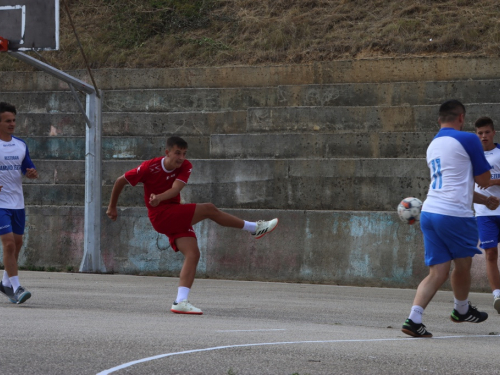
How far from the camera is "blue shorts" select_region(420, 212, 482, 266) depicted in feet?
27.1

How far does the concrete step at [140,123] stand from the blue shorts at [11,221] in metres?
9.25

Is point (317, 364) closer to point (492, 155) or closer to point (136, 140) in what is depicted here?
point (492, 155)

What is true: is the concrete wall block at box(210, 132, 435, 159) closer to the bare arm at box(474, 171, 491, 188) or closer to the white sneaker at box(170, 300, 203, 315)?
the white sneaker at box(170, 300, 203, 315)


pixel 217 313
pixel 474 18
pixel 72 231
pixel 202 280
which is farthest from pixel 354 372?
pixel 474 18

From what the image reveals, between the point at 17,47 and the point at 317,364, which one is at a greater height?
the point at 17,47

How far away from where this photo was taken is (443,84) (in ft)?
62.8

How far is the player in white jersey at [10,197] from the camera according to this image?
1092 cm

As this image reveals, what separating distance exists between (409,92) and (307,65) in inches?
115

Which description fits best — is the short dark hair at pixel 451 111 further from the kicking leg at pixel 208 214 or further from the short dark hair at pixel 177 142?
the short dark hair at pixel 177 142

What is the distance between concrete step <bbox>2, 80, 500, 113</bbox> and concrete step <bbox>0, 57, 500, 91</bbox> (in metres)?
0.81

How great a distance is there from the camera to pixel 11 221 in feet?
36.6

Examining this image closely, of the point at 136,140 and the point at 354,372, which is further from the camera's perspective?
the point at 136,140

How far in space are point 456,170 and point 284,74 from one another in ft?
44.7

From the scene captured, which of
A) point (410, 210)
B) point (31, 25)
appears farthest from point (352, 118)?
point (410, 210)
